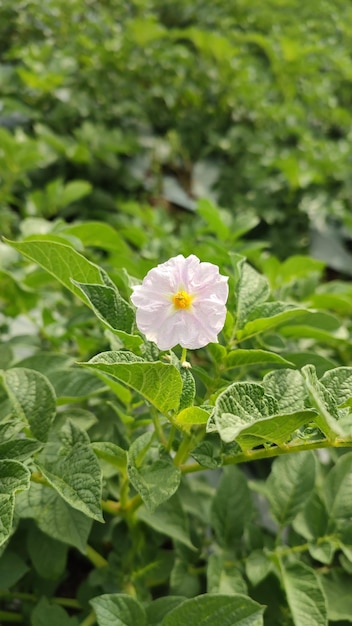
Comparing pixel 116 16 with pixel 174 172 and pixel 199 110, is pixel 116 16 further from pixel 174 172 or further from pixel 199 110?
pixel 174 172

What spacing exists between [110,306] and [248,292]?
20cm

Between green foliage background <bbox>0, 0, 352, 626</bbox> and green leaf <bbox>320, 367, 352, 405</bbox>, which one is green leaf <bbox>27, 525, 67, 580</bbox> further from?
green leaf <bbox>320, 367, 352, 405</bbox>

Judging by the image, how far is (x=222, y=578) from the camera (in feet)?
2.42

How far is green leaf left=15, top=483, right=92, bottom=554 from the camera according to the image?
2.10ft

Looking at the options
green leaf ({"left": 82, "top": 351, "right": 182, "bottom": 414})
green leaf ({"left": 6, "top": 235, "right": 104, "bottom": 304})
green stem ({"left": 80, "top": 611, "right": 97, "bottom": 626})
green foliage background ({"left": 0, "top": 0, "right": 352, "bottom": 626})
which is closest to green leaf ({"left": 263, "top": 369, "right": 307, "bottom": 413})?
green foliage background ({"left": 0, "top": 0, "right": 352, "bottom": 626})

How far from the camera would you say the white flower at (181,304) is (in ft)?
1.74

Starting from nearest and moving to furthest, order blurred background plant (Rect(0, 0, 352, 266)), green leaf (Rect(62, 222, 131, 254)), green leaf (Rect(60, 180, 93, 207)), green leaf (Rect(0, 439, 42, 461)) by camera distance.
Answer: green leaf (Rect(0, 439, 42, 461)), green leaf (Rect(62, 222, 131, 254)), green leaf (Rect(60, 180, 93, 207)), blurred background plant (Rect(0, 0, 352, 266))

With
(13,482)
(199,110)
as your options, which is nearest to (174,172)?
(199,110)

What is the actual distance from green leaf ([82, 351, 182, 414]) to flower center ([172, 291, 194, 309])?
71 millimetres

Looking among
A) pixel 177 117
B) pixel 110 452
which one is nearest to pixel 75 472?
pixel 110 452

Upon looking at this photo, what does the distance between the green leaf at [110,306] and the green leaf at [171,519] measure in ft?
0.97

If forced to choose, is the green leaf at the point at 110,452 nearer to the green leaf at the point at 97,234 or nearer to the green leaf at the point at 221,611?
the green leaf at the point at 221,611

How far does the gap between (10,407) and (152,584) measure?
1.13 feet

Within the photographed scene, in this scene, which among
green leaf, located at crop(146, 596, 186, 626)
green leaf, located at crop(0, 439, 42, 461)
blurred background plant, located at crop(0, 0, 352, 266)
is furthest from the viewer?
blurred background plant, located at crop(0, 0, 352, 266)
